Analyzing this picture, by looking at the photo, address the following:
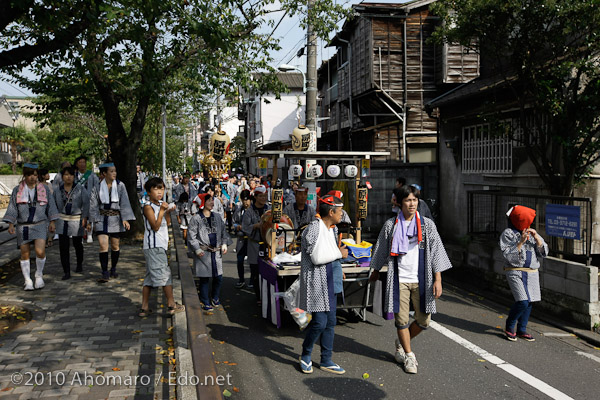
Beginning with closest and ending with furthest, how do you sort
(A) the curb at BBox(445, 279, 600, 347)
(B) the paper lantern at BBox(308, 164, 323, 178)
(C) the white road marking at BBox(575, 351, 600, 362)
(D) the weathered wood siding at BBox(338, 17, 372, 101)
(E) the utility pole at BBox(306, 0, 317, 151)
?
(C) the white road marking at BBox(575, 351, 600, 362)
(A) the curb at BBox(445, 279, 600, 347)
(B) the paper lantern at BBox(308, 164, 323, 178)
(E) the utility pole at BBox(306, 0, 317, 151)
(D) the weathered wood siding at BBox(338, 17, 372, 101)

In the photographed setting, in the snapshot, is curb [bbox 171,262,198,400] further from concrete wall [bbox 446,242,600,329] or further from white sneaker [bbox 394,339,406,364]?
concrete wall [bbox 446,242,600,329]

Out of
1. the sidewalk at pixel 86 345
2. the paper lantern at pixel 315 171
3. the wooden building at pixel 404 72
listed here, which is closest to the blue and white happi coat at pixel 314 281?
the sidewalk at pixel 86 345

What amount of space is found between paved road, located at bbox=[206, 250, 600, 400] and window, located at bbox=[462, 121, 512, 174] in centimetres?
525

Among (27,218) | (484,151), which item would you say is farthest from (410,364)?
(484,151)

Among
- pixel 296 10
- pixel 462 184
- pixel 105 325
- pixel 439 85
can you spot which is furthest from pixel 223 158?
pixel 105 325

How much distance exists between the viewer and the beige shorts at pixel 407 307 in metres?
5.68

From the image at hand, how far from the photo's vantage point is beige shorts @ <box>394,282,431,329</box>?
224 inches

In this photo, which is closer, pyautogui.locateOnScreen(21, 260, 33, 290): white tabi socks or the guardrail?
the guardrail

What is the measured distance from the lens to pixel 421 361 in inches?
238

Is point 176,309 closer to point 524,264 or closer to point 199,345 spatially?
point 199,345

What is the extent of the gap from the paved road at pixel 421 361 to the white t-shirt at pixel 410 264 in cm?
107

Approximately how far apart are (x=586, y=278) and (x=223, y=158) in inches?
521

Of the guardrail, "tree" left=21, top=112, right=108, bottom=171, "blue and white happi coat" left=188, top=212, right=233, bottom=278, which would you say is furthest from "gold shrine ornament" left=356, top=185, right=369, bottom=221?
"tree" left=21, top=112, right=108, bottom=171

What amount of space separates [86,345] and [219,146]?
12846 mm
